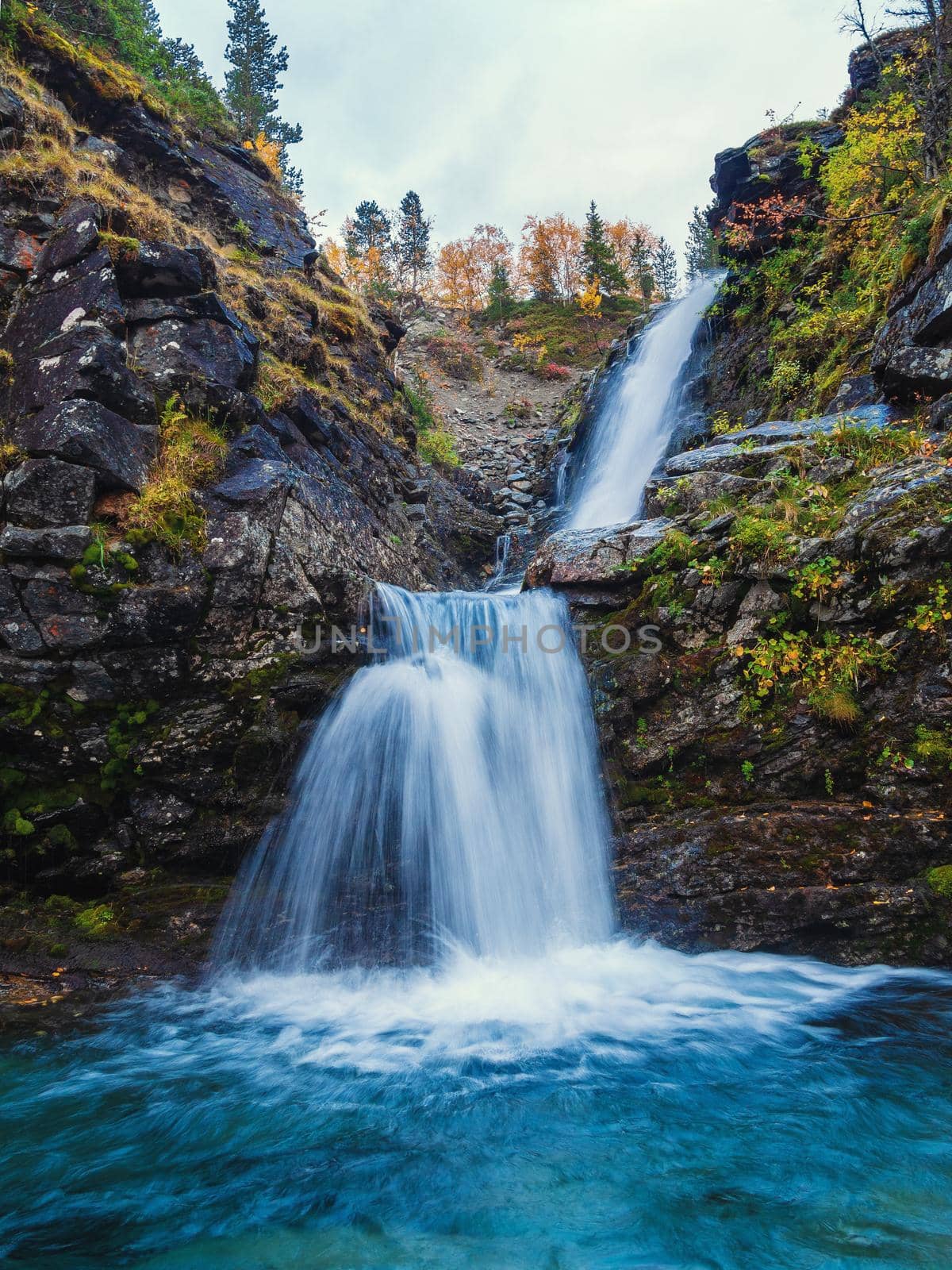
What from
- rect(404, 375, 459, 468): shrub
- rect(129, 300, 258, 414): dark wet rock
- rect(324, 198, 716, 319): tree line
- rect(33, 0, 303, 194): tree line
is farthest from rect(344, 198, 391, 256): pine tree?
rect(129, 300, 258, 414): dark wet rock

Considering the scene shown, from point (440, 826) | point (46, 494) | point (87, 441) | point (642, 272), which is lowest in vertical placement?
point (440, 826)

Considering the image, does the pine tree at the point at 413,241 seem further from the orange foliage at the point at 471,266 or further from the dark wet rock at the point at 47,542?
the dark wet rock at the point at 47,542

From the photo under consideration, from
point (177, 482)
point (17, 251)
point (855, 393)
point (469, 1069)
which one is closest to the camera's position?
point (469, 1069)

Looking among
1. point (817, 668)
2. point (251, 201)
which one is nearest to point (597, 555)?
point (817, 668)

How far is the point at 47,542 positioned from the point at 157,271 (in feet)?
15.5

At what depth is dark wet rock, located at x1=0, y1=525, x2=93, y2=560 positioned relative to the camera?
6.39m

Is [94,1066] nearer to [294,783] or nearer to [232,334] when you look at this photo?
[294,783]

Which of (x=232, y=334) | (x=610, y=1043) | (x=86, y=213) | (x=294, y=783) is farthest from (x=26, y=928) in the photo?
(x=86, y=213)

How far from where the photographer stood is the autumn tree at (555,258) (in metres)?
45.9

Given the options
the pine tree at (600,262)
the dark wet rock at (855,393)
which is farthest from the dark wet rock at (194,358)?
the pine tree at (600,262)

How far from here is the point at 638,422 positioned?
1769cm

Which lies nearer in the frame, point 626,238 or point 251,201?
point 251,201

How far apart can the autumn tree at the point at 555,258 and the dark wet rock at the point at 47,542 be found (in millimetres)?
46193

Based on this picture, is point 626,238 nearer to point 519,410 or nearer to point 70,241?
point 519,410
